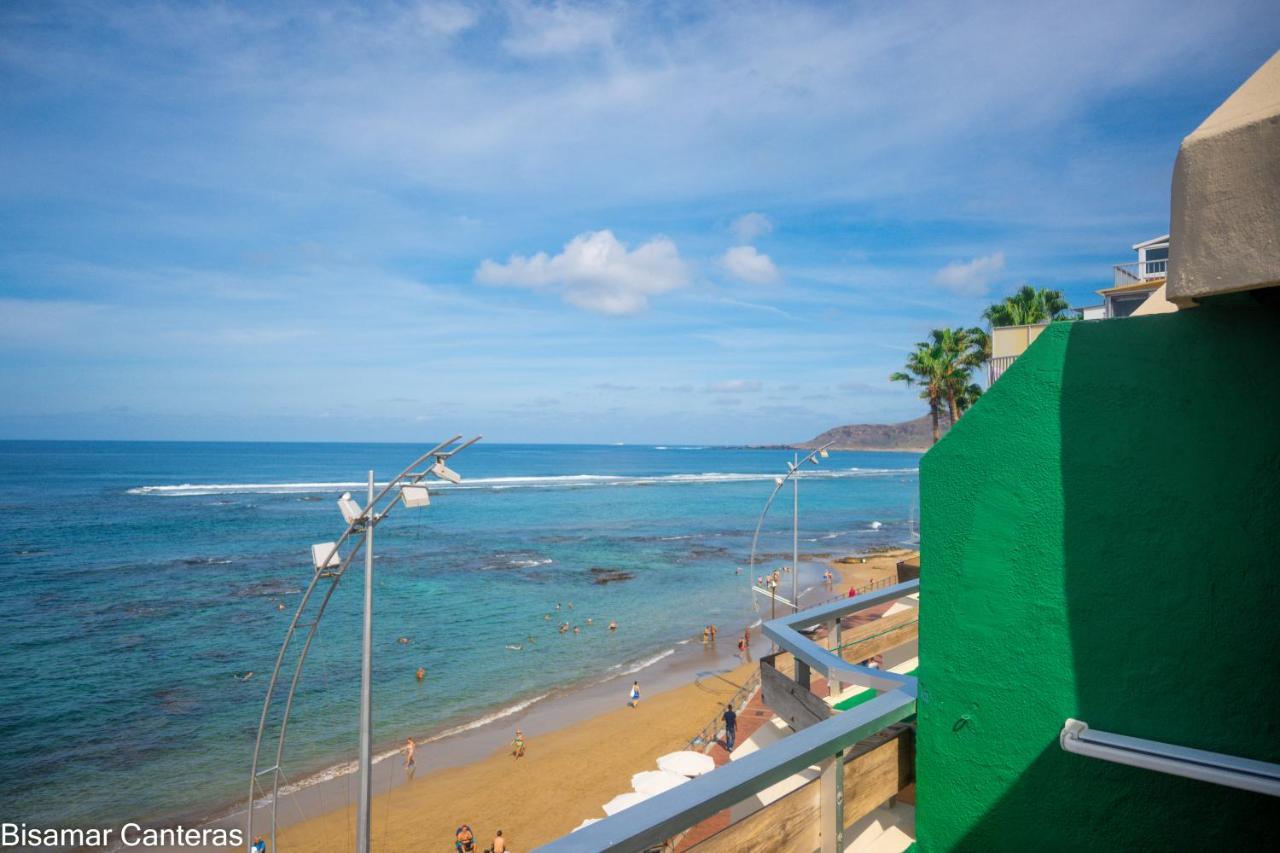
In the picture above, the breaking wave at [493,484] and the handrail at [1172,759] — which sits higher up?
the handrail at [1172,759]

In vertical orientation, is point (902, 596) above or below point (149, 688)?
above

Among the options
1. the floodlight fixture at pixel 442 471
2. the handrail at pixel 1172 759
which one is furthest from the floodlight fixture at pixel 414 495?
the handrail at pixel 1172 759

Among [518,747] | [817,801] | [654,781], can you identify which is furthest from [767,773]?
[518,747]

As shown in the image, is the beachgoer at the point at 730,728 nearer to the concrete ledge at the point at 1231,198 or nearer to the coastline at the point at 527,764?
the coastline at the point at 527,764

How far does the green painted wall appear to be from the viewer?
180cm

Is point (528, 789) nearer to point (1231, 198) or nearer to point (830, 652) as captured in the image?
point (830, 652)

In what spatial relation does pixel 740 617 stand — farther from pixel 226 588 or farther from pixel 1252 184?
pixel 1252 184

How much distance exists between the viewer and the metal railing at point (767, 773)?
1.43m

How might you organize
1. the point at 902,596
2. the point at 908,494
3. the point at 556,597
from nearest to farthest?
1. the point at 902,596
2. the point at 556,597
3. the point at 908,494

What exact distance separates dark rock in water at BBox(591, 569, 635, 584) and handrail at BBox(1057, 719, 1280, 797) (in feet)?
148

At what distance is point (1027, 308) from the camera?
3319 centimetres

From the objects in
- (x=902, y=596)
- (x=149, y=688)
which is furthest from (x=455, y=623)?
(x=902, y=596)

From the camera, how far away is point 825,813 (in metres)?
2.04

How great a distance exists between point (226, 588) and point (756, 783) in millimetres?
49388
